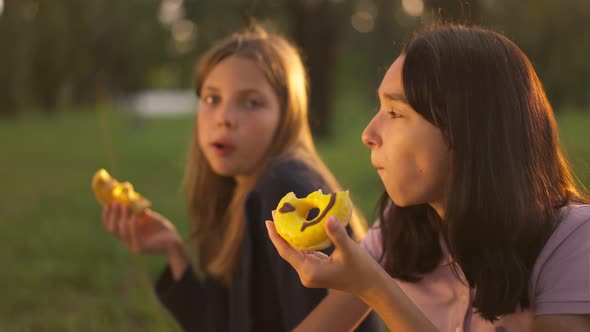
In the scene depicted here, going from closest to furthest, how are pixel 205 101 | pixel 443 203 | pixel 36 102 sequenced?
pixel 443 203 → pixel 205 101 → pixel 36 102

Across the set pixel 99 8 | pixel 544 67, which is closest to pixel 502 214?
pixel 99 8

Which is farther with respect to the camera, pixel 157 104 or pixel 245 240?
pixel 157 104

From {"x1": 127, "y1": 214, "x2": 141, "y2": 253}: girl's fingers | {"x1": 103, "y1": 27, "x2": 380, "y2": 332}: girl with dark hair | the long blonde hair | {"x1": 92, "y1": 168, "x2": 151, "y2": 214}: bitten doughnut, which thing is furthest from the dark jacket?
{"x1": 92, "y1": 168, "x2": 151, "y2": 214}: bitten doughnut

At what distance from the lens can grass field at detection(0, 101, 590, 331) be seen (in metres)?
4.01

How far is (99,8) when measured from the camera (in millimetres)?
7664

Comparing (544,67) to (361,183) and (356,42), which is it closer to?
(361,183)

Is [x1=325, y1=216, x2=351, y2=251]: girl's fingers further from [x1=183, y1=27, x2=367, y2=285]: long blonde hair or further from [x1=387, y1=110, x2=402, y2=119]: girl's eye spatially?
[x1=183, y1=27, x2=367, y2=285]: long blonde hair

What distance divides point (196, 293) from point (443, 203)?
162 centimetres

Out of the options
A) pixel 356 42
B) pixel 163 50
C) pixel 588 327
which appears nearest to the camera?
pixel 588 327

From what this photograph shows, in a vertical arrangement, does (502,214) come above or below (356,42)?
above

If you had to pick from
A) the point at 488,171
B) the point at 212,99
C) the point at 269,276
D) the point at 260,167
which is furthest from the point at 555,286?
the point at 212,99

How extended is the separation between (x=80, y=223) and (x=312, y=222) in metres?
5.56

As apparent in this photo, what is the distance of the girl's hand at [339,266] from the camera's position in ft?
5.04

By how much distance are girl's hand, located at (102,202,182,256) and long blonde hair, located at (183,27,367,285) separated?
4.9 inches
